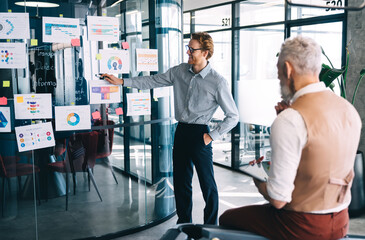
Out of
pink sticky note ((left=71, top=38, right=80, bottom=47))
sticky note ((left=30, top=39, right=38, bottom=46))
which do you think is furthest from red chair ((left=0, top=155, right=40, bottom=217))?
pink sticky note ((left=71, top=38, right=80, bottom=47))

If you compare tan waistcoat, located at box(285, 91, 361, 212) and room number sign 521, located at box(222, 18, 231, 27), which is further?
room number sign 521, located at box(222, 18, 231, 27)

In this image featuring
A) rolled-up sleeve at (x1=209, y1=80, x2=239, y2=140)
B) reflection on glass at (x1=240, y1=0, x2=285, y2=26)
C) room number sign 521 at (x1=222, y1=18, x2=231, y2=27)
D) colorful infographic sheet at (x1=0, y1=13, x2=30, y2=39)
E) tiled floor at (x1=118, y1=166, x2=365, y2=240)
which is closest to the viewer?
colorful infographic sheet at (x1=0, y1=13, x2=30, y2=39)

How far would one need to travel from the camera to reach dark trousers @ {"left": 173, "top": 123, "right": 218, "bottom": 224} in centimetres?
315

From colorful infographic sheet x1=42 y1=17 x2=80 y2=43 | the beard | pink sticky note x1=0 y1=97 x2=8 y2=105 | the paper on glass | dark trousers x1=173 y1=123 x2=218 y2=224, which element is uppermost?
colorful infographic sheet x1=42 y1=17 x2=80 y2=43

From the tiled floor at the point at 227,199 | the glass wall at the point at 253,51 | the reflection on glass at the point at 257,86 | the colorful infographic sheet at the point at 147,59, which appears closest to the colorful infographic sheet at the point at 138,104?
the colorful infographic sheet at the point at 147,59

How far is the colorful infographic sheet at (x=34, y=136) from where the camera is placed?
9.51 ft

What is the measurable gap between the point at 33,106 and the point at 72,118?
0.31 meters

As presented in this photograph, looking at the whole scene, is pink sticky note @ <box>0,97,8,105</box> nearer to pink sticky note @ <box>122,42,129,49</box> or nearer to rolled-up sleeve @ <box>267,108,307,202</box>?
pink sticky note @ <box>122,42,129,49</box>

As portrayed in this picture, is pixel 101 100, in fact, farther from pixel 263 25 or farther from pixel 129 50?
pixel 263 25

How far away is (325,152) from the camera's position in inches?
62.3

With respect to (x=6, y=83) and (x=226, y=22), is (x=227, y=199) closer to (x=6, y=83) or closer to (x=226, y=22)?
(x=6, y=83)

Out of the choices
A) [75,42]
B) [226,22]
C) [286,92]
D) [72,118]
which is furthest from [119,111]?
[226,22]

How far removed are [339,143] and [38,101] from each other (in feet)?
7.25

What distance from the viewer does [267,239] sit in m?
1.82
